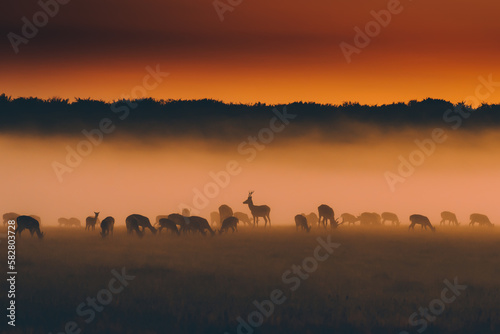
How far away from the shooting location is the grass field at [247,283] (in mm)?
17484

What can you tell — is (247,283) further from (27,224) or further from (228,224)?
(228,224)

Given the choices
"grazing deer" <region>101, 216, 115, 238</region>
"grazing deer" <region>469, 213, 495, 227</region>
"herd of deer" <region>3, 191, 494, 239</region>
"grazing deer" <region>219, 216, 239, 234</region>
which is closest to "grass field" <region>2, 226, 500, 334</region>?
"grazing deer" <region>101, 216, 115, 238</region>

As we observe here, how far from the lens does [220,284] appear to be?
73.4ft

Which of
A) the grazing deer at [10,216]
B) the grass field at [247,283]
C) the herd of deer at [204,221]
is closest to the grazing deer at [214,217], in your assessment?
the herd of deer at [204,221]

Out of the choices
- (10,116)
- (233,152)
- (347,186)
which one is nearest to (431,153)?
(347,186)

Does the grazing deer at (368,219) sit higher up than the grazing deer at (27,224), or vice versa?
the grazing deer at (27,224)

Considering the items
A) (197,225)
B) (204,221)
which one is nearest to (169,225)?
(197,225)

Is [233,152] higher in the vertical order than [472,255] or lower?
higher

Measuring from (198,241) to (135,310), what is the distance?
17.0 meters

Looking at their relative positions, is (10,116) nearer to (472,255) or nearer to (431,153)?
(431,153)

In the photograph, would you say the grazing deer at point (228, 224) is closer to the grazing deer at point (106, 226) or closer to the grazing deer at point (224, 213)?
the grazing deer at point (106, 226)

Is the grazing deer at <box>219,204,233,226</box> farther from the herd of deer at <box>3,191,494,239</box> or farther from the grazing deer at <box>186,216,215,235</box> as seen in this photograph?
the grazing deer at <box>186,216,215,235</box>

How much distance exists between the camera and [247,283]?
897 inches

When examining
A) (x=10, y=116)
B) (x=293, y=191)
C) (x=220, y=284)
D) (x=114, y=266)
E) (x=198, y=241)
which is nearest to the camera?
(x=220, y=284)
